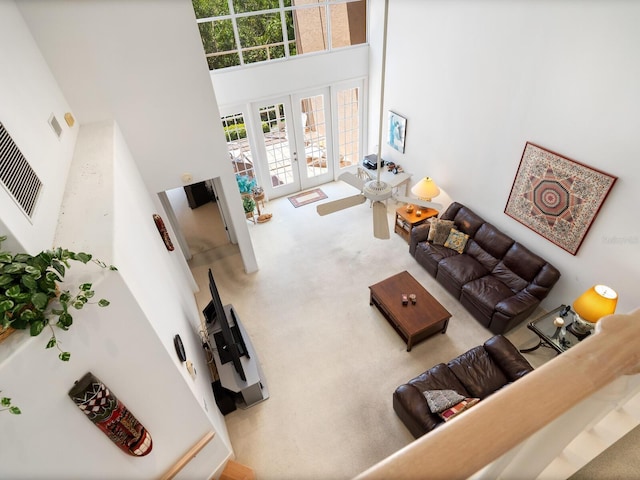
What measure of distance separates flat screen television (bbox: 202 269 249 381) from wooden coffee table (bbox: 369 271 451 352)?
1.90 metres

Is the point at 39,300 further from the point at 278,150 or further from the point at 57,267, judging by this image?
the point at 278,150

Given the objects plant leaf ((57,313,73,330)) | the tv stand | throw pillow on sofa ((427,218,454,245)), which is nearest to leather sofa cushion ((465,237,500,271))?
throw pillow on sofa ((427,218,454,245))

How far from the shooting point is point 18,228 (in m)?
1.78

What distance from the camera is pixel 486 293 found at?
4.57 m

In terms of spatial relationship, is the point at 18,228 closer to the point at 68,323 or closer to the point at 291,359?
the point at 68,323

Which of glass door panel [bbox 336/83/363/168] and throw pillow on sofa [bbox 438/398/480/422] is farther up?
glass door panel [bbox 336/83/363/168]

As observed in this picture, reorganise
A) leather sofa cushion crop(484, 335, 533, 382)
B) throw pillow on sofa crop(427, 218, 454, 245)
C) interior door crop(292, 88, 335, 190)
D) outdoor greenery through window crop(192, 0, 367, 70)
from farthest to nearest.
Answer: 1. interior door crop(292, 88, 335, 190)
2. outdoor greenery through window crop(192, 0, 367, 70)
3. throw pillow on sofa crop(427, 218, 454, 245)
4. leather sofa cushion crop(484, 335, 533, 382)

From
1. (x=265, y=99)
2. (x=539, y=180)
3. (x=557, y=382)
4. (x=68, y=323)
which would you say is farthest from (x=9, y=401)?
(x=265, y=99)

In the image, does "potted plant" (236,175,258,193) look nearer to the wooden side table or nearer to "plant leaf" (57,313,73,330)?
the wooden side table

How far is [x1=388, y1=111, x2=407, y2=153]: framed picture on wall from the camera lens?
21.1 ft

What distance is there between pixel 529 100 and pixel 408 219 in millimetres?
2400

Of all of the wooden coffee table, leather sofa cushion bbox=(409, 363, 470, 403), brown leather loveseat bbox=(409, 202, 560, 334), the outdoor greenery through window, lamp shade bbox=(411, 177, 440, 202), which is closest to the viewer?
leather sofa cushion bbox=(409, 363, 470, 403)

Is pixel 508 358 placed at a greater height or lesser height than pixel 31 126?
lesser

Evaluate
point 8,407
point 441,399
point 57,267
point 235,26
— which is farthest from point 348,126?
point 8,407
